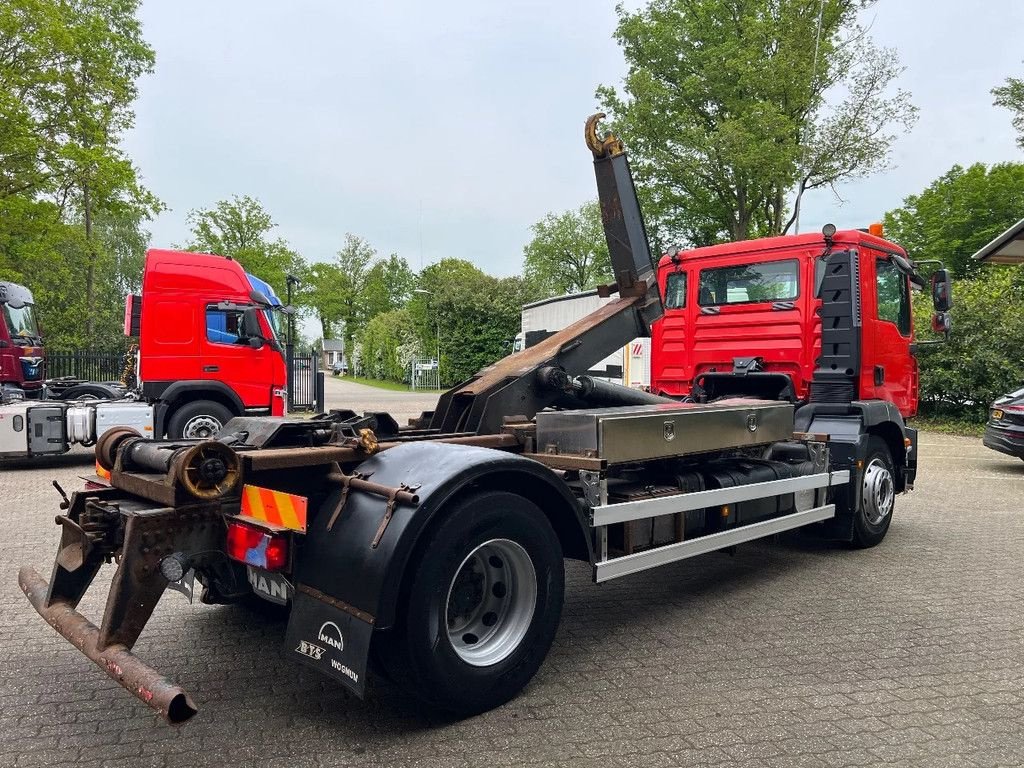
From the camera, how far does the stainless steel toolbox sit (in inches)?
154

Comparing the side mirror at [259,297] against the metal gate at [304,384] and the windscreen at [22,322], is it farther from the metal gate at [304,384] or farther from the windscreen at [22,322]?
the metal gate at [304,384]

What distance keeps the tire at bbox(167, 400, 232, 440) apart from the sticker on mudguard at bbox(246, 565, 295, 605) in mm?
8854

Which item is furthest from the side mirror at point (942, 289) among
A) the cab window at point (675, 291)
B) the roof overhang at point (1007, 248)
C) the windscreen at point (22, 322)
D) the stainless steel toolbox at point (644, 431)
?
the windscreen at point (22, 322)

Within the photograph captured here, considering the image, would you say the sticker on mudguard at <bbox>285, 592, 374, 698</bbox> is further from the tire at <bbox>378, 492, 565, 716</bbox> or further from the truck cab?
the truck cab

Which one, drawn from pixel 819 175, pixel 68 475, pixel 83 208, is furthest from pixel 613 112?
pixel 68 475

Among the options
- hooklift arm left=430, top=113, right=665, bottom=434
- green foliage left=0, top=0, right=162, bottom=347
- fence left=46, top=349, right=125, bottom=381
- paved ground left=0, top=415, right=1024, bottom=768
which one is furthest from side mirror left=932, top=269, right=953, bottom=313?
fence left=46, top=349, right=125, bottom=381

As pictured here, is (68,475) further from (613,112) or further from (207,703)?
(613,112)

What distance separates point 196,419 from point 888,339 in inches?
382

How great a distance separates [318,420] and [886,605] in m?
3.83

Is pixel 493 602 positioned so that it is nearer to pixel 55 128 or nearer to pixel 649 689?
pixel 649 689

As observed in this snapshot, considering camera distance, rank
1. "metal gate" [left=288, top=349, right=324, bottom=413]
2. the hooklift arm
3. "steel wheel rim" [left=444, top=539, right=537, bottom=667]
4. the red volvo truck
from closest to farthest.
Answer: "steel wheel rim" [left=444, top=539, right=537, bottom=667]
the hooklift arm
the red volvo truck
"metal gate" [left=288, top=349, right=324, bottom=413]

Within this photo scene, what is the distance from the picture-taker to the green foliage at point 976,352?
17.1 metres

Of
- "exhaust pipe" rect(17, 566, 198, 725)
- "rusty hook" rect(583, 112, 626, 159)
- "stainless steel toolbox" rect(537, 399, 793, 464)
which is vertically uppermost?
"rusty hook" rect(583, 112, 626, 159)

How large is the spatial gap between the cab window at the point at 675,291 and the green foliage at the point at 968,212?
36481 mm
